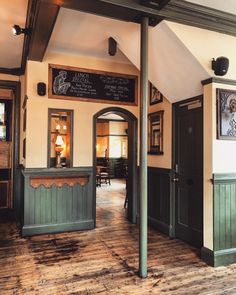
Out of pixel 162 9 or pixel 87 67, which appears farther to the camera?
pixel 87 67

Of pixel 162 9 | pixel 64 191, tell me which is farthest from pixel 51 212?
pixel 162 9

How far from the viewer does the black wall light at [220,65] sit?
3.05m

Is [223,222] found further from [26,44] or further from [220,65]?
[26,44]

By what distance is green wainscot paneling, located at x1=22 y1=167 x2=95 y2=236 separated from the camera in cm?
419

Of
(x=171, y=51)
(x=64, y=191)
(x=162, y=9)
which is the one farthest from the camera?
(x=64, y=191)

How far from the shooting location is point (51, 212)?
432 centimetres

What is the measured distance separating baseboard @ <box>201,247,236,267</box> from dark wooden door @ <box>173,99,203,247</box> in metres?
0.38

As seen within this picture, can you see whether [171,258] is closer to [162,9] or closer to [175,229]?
[175,229]

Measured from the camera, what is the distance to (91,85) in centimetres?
464

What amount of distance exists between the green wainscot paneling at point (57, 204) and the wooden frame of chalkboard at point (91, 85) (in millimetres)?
1304

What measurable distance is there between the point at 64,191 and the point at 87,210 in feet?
1.78

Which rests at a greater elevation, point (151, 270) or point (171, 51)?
point (171, 51)

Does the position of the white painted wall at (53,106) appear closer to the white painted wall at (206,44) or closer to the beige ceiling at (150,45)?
the beige ceiling at (150,45)

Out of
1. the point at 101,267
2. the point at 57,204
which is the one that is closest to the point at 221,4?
the point at 101,267
